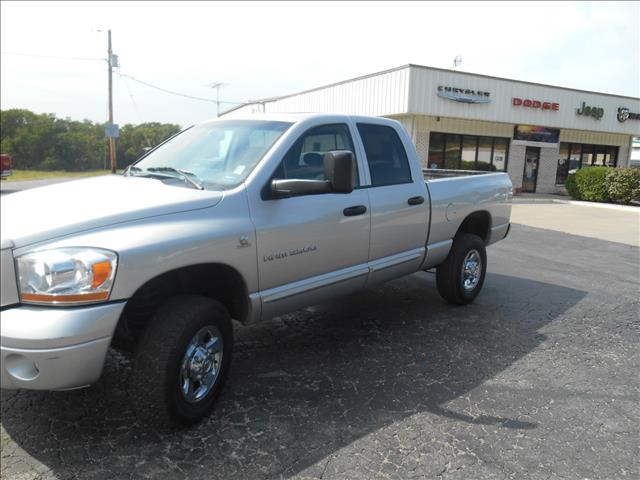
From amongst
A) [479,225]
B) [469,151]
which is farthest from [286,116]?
[469,151]

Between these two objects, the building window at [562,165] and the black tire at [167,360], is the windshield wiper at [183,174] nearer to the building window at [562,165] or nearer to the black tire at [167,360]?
the black tire at [167,360]

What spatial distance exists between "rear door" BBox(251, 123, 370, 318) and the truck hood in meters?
0.47

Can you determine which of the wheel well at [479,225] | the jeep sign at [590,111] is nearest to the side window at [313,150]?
the wheel well at [479,225]

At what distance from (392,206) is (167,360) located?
2.37 meters

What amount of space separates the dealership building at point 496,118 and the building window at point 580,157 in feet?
0.17

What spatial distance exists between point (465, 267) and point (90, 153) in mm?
67031

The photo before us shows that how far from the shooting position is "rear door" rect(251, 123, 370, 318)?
11.4 feet

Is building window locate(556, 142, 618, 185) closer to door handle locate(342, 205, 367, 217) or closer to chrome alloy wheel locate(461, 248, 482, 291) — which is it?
chrome alloy wheel locate(461, 248, 482, 291)

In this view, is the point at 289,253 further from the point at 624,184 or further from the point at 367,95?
the point at 624,184

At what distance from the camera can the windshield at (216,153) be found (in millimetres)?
3572

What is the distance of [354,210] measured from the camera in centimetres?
407

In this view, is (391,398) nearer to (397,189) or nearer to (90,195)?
(397,189)

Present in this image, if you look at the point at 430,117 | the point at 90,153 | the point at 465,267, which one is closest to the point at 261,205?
the point at 465,267

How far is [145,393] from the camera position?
2.89 meters
